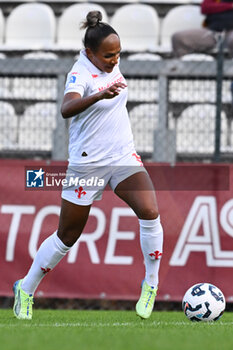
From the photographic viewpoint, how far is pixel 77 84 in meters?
4.64

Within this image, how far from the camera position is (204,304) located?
496cm

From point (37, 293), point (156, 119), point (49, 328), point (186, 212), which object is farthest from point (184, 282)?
point (49, 328)

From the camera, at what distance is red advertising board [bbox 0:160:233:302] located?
22.5 feet

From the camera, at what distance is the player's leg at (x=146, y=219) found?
4.79 metres

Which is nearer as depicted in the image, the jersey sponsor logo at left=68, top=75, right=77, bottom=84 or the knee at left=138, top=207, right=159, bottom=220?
the jersey sponsor logo at left=68, top=75, right=77, bottom=84

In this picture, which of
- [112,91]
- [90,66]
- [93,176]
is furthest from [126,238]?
[112,91]

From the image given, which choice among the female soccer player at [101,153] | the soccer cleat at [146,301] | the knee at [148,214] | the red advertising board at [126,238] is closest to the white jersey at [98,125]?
the female soccer player at [101,153]

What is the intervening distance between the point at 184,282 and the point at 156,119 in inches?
73.9

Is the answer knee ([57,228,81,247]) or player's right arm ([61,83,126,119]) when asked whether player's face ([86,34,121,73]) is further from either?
knee ([57,228,81,247])

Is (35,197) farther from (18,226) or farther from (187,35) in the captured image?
(187,35)

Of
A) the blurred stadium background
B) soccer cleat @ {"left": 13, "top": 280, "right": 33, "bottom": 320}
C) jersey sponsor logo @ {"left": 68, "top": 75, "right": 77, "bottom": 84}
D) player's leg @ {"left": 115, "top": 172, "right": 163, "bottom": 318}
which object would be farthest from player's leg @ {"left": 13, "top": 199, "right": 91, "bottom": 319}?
the blurred stadium background

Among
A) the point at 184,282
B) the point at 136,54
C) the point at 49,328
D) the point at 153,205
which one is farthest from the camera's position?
the point at 136,54

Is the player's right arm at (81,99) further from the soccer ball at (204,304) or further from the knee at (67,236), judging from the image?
the soccer ball at (204,304)

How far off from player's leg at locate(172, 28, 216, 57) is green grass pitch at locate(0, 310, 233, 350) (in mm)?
4097
